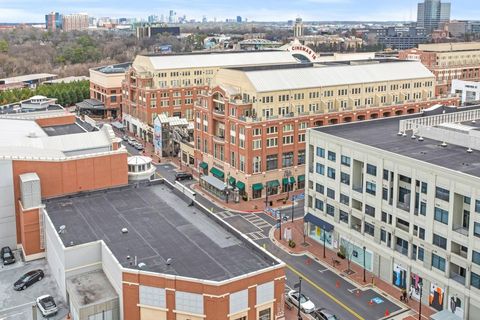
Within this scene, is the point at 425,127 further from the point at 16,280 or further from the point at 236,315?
the point at 16,280

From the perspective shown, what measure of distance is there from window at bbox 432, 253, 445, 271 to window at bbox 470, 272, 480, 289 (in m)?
3.63

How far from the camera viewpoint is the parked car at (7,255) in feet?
225

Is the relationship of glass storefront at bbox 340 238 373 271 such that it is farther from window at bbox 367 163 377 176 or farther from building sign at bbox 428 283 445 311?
window at bbox 367 163 377 176

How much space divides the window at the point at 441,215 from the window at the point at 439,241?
1.81m

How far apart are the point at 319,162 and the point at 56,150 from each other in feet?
122

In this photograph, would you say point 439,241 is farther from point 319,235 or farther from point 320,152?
point 320,152

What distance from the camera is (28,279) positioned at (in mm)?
62625

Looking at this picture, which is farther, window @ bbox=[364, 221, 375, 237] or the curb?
window @ bbox=[364, 221, 375, 237]

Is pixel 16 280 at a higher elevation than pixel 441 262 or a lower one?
lower

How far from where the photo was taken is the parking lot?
56.7 metres

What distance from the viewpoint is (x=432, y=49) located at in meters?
192

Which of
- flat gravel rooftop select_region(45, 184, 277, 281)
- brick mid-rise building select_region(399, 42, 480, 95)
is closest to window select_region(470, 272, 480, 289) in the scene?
flat gravel rooftop select_region(45, 184, 277, 281)

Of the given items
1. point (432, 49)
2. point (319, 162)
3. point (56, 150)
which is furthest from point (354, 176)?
point (432, 49)

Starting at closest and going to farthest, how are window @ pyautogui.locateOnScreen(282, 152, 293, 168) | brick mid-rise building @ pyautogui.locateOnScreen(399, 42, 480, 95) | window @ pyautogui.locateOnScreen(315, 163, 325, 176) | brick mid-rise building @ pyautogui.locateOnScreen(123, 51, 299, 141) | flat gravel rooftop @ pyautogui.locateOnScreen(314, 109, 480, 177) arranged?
flat gravel rooftop @ pyautogui.locateOnScreen(314, 109, 480, 177), window @ pyautogui.locateOnScreen(315, 163, 325, 176), window @ pyautogui.locateOnScreen(282, 152, 293, 168), brick mid-rise building @ pyautogui.locateOnScreen(123, 51, 299, 141), brick mid-rise building @ pyautogui.locateOnScreen(399, 42, 480, 95)
